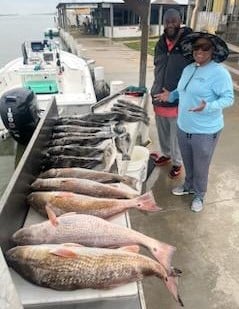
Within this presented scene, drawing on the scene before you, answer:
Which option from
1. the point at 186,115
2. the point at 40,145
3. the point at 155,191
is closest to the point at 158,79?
the point at 186,115

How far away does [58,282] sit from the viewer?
167 cm

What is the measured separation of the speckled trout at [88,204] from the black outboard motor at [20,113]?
2608 mm

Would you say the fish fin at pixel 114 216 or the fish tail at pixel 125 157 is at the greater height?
the fish fin at pixel 114 216

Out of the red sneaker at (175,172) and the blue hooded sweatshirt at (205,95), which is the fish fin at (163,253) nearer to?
the blue hooded sweatshirt at (205,95)

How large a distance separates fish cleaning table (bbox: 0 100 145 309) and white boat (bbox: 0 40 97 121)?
157 inches

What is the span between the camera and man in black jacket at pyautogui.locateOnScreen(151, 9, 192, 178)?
12.9ft

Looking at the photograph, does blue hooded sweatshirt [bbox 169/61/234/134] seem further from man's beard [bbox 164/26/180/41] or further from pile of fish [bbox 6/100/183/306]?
pile of fish [bbox 6/100/183/306]

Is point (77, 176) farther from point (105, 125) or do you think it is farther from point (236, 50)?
point (236, 50)

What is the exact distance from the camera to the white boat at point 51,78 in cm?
658

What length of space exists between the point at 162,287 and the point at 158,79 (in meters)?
2.56

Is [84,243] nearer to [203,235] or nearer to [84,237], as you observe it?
[84,237]

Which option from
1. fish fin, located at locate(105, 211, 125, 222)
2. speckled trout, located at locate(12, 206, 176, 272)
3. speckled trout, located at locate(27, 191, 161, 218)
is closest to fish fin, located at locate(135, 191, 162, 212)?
speckled trout, located at locate(27, 191, 161, 218)

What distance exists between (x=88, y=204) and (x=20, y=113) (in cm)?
282

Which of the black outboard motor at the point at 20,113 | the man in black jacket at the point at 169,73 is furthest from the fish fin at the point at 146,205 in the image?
the black outboard motor at the point at 20,113
